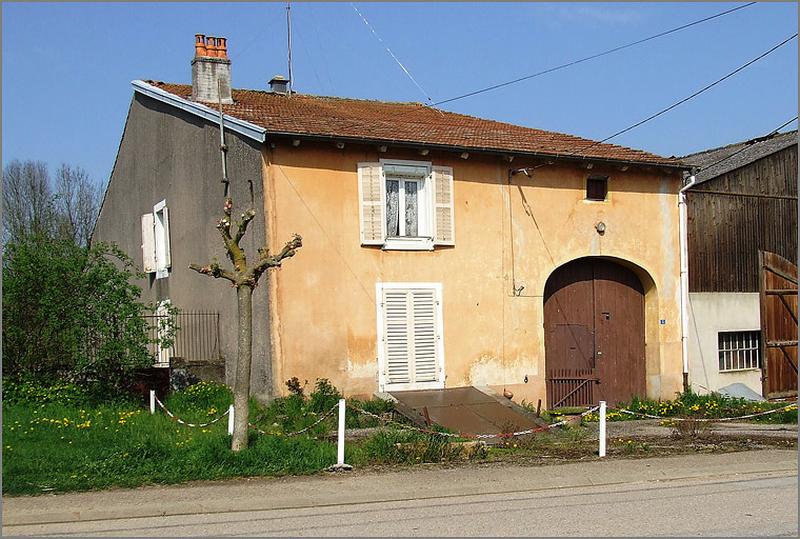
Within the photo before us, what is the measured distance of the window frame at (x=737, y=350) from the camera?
70.3 ft

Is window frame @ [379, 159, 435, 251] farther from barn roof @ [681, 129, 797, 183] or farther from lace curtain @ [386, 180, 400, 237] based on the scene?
barn roof @ [681, 129, 797, 183]

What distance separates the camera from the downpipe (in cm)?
2067

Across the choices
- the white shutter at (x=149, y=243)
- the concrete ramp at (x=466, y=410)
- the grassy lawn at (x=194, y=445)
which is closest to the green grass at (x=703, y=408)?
the concrete ramp at (x=466, y=410)

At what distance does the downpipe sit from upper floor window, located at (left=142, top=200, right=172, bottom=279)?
11.8 meters

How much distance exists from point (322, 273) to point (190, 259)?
4.30m

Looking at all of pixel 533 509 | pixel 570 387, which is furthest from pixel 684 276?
pixel 533 509

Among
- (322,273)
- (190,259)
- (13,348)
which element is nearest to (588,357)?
(322,273)

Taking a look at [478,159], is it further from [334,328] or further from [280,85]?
[280,85]

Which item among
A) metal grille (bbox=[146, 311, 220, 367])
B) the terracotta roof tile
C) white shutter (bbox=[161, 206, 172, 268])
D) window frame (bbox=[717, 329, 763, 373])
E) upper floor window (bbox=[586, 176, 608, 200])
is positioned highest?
the terracotta roof tile

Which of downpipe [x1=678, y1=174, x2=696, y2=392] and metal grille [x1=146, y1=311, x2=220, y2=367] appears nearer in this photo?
metal grille [x1=146, y1=311, x2=220, y2=367]

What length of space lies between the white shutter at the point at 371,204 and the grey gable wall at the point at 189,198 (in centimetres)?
195

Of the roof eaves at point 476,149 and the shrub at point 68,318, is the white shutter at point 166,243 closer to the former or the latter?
the shrub at point 68,318

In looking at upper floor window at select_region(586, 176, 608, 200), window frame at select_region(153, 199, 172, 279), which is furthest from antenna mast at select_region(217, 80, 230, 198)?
upper floor window at select_region(586, 176, 608, 200)

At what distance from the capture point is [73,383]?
16266 millimetres
